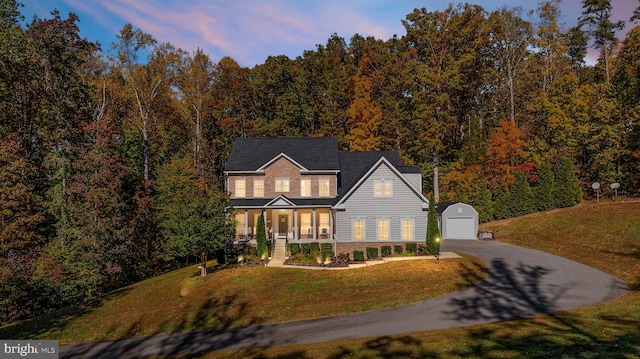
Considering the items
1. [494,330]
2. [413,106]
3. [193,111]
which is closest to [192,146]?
[193,111]

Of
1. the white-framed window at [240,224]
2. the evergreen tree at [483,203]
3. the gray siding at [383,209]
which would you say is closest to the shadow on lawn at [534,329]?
the gray siding at [383,209]

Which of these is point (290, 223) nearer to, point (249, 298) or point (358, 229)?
point (358, 229)

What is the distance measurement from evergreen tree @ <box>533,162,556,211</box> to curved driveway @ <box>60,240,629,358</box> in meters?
23.0

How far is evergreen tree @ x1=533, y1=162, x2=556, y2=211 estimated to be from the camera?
45500 mm

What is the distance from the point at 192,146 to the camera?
60750 millimetres

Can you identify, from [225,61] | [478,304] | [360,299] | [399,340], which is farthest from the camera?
[225,61]

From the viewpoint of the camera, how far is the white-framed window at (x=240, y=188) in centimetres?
3872

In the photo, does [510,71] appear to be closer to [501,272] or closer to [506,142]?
[506,142]

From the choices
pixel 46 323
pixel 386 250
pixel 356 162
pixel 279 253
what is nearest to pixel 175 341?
pixel 46 323

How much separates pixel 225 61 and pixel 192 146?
16079 mm

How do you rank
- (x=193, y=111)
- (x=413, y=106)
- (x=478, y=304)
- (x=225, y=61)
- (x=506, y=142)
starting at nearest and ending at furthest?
1. (x=478, y=304)
2. (x=506, y=142)
3. (x=413, y=106)
4. (x=193, y=111)
5. (x=225, y=61)

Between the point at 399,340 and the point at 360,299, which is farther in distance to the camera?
the point at 360,299

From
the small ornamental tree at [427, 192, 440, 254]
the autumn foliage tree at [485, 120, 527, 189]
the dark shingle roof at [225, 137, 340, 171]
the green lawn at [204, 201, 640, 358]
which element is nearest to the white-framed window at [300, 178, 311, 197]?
the dark shingle roof at [225, 137, 340, 171]

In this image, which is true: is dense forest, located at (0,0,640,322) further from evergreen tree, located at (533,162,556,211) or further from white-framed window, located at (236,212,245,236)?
white-framed window, located at (236,212,245,236)
